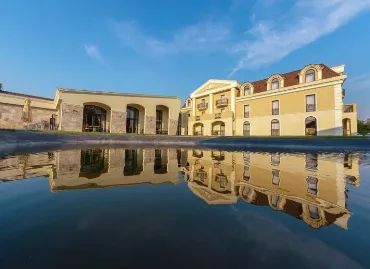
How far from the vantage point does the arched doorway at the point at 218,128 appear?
34.5 meters

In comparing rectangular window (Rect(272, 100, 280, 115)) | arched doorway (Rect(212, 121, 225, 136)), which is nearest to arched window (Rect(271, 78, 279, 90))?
rectangular window (Rect(272, 100, 280, 115))

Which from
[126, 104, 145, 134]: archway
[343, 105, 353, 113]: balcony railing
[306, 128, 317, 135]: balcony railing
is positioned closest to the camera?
[306, 128, 317, 135]: balcony railing

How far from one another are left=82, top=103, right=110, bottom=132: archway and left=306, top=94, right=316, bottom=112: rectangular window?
1062 inches

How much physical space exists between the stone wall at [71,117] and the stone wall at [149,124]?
837cm

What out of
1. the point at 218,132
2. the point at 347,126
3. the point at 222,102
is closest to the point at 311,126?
the point at 347,126

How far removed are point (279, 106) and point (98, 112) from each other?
26179 mm

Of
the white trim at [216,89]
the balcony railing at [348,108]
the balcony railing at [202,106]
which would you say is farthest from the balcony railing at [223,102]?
the balcony railing at [348,108]

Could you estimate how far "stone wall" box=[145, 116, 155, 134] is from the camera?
28177 millimetres

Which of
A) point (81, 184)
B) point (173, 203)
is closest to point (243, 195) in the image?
point (173, 203)

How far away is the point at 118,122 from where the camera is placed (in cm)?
2677

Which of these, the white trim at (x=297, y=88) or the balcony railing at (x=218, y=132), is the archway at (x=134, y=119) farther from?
the white trim at (x=297, y=88)

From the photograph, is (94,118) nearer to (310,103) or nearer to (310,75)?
(310,103)

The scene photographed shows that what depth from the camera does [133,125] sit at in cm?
3048

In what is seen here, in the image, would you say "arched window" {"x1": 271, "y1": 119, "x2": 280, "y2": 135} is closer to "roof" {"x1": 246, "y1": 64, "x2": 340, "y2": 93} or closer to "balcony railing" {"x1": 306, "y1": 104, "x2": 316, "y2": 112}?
"balcony railing" {"x1": 306, "y1": 104, "x2": 316, "y2": 112}
